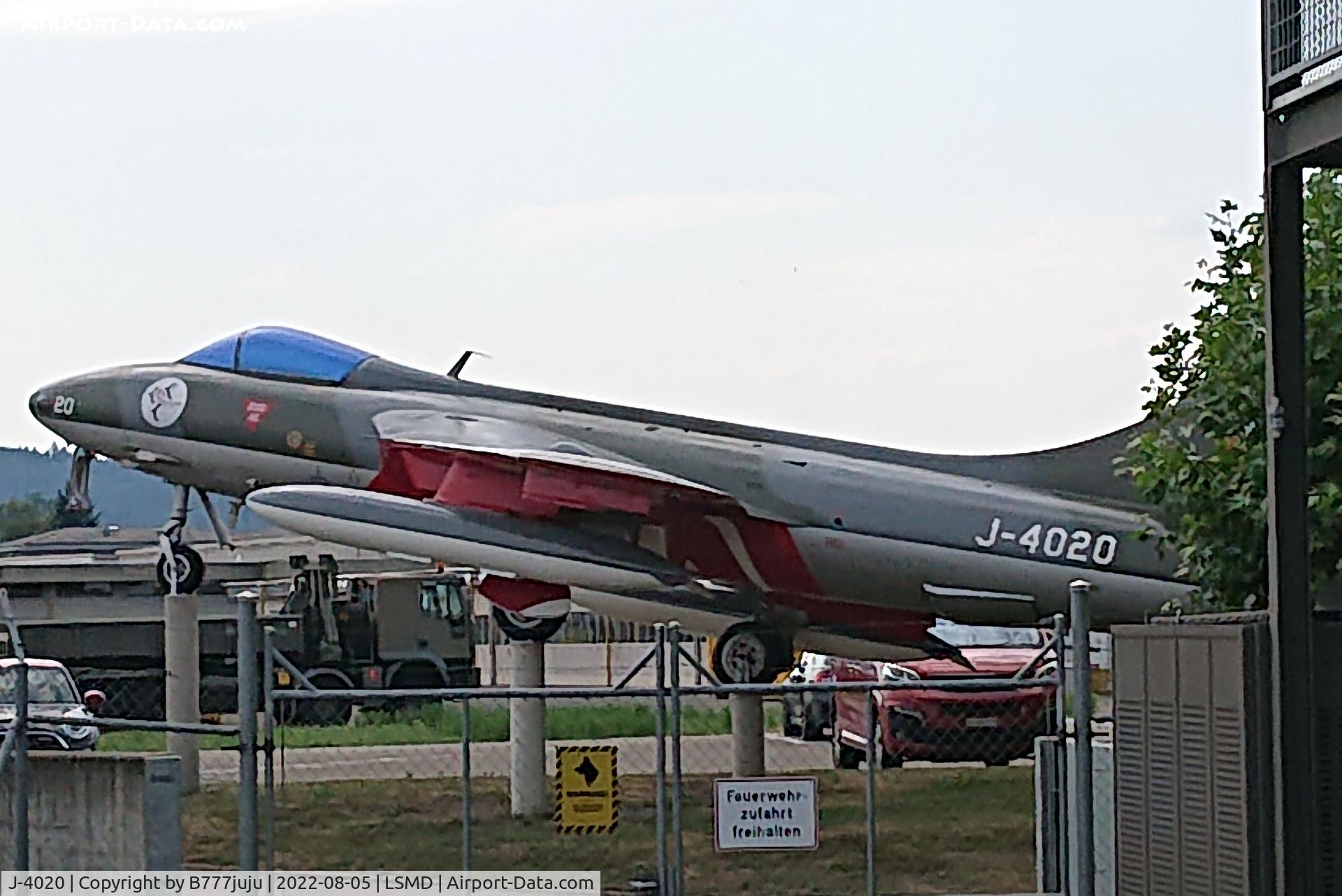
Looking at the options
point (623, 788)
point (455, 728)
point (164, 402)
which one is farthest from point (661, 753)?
point (455, 728)

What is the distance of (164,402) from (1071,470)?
34.7ft

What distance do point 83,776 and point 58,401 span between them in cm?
1755

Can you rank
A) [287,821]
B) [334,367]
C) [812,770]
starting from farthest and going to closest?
1. [334,367]
2. [812,770]
3. [287,821]

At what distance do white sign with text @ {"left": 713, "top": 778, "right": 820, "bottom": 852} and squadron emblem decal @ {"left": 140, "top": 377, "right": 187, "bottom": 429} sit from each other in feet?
54.4

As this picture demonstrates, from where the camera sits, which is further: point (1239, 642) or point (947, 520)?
point (947, 520)

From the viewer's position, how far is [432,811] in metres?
16.2

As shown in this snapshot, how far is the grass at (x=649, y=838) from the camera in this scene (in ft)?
44.6

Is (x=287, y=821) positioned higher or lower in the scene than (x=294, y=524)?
lower

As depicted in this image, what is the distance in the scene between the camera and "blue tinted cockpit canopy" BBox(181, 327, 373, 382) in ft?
83.2

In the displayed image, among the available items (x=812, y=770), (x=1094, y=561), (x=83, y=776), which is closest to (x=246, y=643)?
(x=83, y=776)

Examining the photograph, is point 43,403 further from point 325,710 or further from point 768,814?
point 768,814

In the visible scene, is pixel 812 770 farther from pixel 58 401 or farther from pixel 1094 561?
pixel 58 401

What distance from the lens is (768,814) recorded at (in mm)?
9883

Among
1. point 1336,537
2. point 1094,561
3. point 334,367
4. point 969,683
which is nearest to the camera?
point 1336,537
